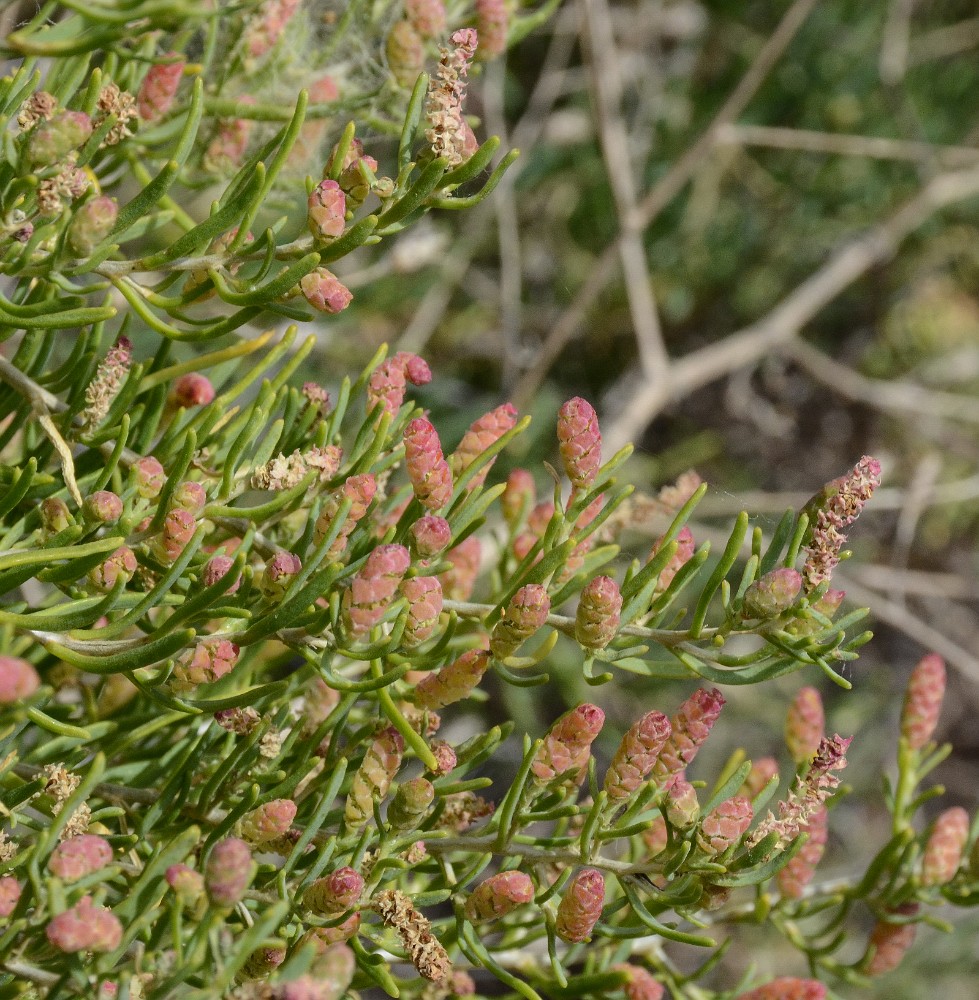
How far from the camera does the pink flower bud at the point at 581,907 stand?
25.8 inches

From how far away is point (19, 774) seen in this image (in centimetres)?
71

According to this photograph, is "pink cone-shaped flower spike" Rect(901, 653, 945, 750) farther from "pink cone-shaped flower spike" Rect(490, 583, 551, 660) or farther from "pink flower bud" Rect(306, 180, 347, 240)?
"pink flower bud" Rect(306, 180, 347, 240)

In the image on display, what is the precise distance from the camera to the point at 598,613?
0.65m

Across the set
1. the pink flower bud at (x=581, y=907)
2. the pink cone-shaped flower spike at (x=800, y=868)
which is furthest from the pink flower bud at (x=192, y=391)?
the pink cone-shaped flower spike at (x=800, y=868)

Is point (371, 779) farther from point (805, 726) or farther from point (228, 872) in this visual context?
point (805, 726)

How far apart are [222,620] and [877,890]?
599 millimetres

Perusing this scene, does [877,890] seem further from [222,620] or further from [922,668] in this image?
[222,620]

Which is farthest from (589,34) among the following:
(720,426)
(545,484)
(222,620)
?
(222,620)

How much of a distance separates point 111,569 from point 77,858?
18cm

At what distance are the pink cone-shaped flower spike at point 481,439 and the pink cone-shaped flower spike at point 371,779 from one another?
19cm

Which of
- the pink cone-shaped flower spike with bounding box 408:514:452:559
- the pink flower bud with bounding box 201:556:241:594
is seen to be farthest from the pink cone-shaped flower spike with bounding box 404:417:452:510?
the pink flower bud with bounding box 201:556:241:594

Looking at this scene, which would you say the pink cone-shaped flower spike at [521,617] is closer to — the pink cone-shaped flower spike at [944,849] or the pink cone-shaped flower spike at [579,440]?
the pink cone-shaped flower spike at [579,440]

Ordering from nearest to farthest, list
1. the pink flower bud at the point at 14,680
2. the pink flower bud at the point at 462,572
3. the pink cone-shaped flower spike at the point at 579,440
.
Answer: the pink flower bud at the point at 14,680
the pink cone-shaped flower spike at the point at 579,440
the pink flower bud at the point at 462,572

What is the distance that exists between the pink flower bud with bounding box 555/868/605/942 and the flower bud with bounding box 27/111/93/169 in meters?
0.51
